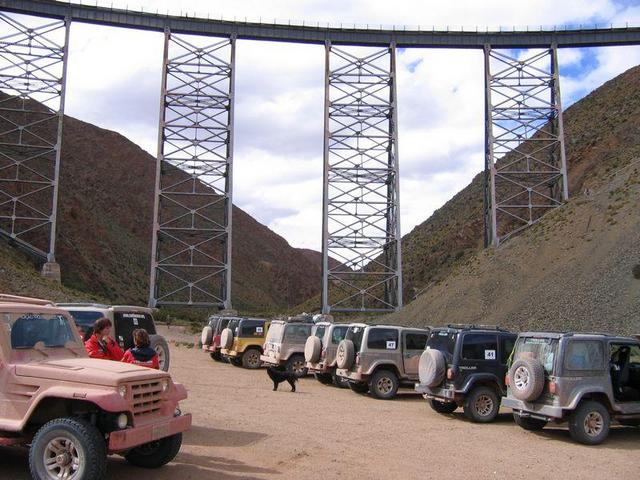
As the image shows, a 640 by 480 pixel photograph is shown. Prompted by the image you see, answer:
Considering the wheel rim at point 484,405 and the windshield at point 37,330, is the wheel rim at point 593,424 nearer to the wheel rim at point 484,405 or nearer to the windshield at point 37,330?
the wheel rim at point 484,405

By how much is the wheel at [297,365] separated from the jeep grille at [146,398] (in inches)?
456

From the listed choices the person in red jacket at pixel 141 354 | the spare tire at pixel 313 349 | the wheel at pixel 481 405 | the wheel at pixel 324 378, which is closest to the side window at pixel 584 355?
the wheel at pixel 481 405

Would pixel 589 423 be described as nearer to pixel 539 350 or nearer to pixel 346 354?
pixel 539 350

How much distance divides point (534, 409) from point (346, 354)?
215 inches

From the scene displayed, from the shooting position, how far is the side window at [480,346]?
1192cm

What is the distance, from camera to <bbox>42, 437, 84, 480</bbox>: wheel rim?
6.34m

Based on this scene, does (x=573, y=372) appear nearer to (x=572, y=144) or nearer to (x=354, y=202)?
(x=354, y=202)

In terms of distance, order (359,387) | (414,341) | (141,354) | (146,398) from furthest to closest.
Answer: (359,387)
(414,341)
(141,354)
(146,398)

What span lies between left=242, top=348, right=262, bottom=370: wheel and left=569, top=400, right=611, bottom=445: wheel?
42.4 feet

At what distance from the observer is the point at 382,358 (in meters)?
14.9

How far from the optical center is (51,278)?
34875 mm

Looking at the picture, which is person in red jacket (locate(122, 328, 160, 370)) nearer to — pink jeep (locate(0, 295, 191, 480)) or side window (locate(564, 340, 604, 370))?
pink jeep (locate(0, 295, 191, 480))

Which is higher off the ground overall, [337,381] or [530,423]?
[337,381]

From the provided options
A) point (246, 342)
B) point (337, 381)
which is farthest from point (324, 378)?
point (246, 342)
